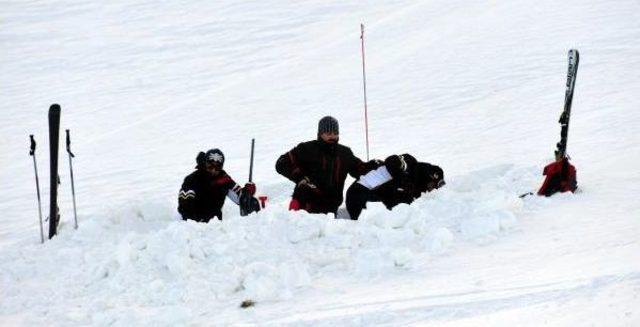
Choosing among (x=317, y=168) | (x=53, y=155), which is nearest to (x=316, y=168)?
(x=317, y=168)

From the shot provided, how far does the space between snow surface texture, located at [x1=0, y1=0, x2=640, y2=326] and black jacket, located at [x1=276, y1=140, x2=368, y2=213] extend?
113 cm

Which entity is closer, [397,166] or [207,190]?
[397,166]

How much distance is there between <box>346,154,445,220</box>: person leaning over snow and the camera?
802 cm

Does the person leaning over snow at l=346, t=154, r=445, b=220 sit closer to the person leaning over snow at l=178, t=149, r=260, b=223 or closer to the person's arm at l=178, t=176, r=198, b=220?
the person leaning over snow at l=178, t=149, r=260, b=223

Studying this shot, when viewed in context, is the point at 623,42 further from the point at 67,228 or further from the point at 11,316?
the point at 11,316

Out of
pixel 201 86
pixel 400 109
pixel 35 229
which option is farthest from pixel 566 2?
pixel 35 229

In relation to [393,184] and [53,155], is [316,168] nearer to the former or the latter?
[393,184]

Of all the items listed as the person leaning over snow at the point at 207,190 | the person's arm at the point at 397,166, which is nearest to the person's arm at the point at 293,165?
the person leaning over snow at the point at 207,190

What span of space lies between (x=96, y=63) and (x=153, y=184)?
10.5m

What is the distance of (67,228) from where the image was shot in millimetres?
8812

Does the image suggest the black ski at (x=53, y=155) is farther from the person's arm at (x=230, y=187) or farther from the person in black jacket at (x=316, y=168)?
the person in black jacket at (x=316, y=168)

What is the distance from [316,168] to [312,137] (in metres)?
6.34

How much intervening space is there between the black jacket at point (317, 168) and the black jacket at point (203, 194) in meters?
0.63

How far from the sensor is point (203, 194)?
27.3 ft
